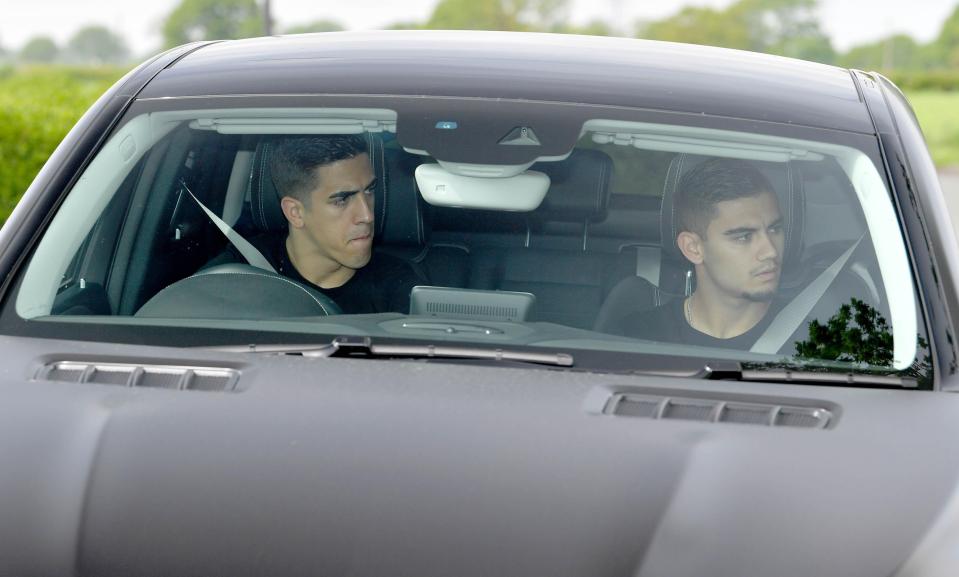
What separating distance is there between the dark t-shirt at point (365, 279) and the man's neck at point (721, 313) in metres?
0.58

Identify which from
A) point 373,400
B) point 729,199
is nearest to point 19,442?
point 373,400

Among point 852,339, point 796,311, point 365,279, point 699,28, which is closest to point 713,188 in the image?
point 796,311

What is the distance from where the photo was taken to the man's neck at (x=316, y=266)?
11.0 ft

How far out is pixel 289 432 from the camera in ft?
7.48

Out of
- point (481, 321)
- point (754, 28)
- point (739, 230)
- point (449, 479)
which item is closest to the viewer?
point (449, 479)

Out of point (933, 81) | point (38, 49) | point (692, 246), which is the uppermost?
point (692, 246)

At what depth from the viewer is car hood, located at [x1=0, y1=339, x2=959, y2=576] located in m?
2.09

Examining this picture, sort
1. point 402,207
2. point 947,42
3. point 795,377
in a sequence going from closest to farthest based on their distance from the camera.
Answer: point 795,377 < point 402,207 < point 947,42

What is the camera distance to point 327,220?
3377 mm

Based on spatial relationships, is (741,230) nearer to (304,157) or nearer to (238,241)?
(304,157)

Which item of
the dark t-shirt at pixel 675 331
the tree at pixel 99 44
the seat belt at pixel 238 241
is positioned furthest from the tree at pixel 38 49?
the dark t-shirt at pixel 675 331

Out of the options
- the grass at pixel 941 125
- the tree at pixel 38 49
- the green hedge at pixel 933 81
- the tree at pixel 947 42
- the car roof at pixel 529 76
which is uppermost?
the car roof at pixel 529 76

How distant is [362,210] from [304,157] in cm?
19

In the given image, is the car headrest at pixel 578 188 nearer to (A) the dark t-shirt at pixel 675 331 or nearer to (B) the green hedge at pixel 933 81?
(A) the dark t-shirt at pixel 675 331
